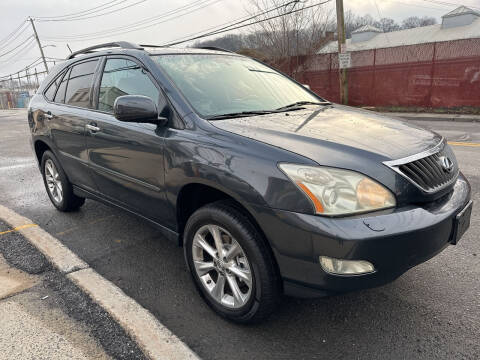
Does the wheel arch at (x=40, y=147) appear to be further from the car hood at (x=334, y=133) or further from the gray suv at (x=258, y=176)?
the car hood at (x=334, y=133)

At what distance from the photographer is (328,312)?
2.48 meters

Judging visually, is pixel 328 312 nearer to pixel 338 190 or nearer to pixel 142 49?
pixel 338 190

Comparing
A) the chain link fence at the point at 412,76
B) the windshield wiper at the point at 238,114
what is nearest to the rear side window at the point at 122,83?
the windshield wiper at the point at 238,114

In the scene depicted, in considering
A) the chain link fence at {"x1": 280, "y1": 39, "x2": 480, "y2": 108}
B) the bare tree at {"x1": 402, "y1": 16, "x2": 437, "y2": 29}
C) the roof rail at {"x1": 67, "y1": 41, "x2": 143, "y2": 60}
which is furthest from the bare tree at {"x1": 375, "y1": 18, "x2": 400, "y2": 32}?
the roof rail at {"x1": 67, "y1": 41, "x2": 143, "y2": 60}

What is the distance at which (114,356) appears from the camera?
2.11 metres

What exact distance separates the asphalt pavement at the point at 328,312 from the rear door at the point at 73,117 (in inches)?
28.8

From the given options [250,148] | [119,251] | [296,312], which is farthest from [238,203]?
[119,251]

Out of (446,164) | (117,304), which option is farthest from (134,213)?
(446,164)

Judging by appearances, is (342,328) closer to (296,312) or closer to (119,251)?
(296,312)

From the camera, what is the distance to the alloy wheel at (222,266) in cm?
226

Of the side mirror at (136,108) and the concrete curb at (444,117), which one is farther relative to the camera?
the concrete curb at (444,117)

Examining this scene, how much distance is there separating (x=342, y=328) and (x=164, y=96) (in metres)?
1.93

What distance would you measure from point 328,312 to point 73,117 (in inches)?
114

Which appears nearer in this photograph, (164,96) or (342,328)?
(342,328)
